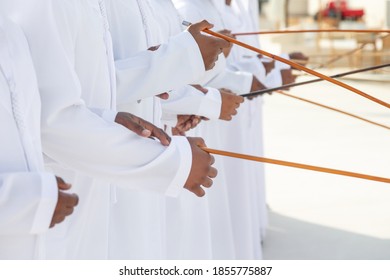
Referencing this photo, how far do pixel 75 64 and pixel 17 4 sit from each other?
0.61 feet

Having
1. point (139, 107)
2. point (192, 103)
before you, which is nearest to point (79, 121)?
point (139, 107)

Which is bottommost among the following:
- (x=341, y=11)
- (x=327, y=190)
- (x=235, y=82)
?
(x=341, y=11)

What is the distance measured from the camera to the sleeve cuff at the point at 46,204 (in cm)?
134

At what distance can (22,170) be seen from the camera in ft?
4.57

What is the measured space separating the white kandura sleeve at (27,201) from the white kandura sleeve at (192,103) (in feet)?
3.35

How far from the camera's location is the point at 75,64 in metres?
1.68

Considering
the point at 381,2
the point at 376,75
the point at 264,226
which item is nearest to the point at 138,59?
the point at 264,226

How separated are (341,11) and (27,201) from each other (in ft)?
48.6

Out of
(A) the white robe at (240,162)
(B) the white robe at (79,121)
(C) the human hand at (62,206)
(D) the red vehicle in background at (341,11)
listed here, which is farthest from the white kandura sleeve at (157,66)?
(D) the red vehicle in background at (341,11)

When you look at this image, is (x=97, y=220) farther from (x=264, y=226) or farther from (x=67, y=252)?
(x=264, y=226)

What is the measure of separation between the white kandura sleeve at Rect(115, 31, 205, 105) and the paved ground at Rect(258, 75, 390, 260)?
5.38 ft

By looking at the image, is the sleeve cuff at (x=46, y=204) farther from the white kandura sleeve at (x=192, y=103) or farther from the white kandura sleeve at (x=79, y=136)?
the white kandura sleeve at (x=192, y=103)

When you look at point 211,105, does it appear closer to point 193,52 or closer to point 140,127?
point 193,52

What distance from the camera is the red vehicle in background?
15.2 metres
